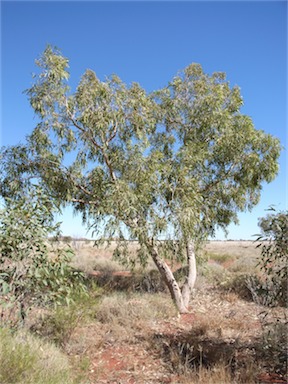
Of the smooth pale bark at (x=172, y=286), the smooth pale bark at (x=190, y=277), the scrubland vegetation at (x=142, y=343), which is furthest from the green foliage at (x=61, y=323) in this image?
the smooth pale bark at (x=190, y=277)

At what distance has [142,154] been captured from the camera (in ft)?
24.4

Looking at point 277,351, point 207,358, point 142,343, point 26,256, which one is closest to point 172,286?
point 142,343

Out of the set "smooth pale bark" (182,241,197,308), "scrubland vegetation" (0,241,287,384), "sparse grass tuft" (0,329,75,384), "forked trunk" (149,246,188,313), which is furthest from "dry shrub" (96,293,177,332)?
"sparse grass tuft" (0,329,75,384)

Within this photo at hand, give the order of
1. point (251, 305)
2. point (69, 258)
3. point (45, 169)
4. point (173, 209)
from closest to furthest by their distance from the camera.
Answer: point (69, 258) < point (173, 209) < point (45, 169) < point (251, 305)

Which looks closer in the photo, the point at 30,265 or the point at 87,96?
the point at 30,265

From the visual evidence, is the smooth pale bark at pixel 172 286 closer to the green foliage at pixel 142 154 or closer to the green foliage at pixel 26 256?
the green foliage at pixel 142 154

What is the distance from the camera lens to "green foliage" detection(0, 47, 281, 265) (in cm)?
705

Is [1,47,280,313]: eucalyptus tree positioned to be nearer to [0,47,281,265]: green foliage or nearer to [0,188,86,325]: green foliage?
[0,47,281,265]: green foliage

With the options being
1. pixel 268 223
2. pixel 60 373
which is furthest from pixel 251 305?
pixel 60 373

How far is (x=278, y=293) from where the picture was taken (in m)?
4.11

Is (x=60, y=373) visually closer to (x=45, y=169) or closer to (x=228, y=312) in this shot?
(x=45, y=169)

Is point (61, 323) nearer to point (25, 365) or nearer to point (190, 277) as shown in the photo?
point (25, 365)

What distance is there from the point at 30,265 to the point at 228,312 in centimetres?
595

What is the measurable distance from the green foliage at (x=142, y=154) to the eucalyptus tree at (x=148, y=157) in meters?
0.02
